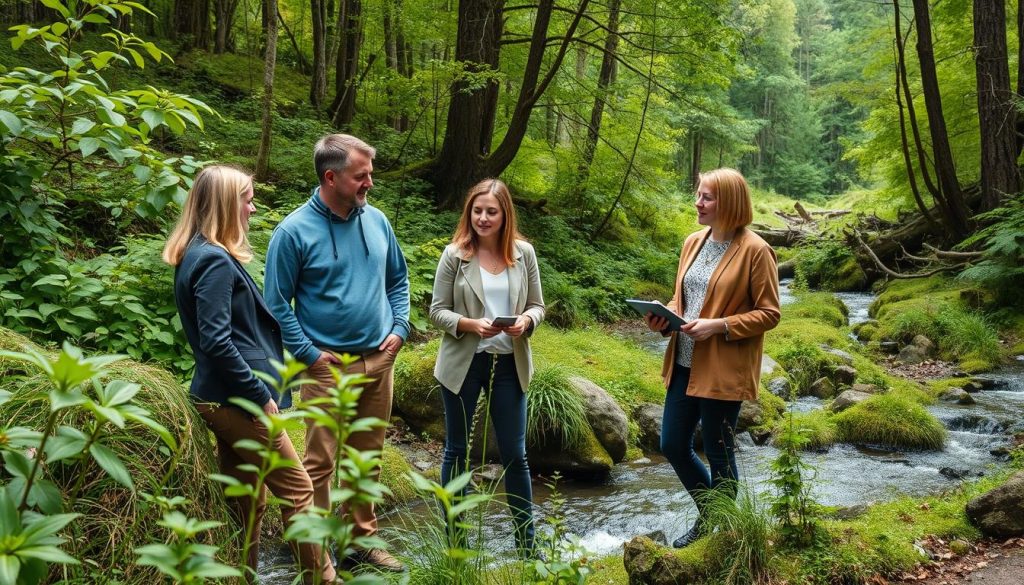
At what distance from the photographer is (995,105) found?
11016mm

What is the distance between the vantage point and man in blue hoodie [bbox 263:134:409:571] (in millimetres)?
3229

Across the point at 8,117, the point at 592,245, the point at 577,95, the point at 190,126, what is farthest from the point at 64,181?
the point at 592,245

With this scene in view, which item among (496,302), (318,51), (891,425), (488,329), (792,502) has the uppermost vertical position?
(318,51)

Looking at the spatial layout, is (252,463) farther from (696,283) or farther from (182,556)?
(696,283)

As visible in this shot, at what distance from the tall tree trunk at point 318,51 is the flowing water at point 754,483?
1134cm

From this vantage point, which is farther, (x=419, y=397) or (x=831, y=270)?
(x=831, y=270)

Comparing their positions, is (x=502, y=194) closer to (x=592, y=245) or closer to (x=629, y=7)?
(x=629, y=7)

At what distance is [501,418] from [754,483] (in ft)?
9.12

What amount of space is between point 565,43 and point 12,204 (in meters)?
7.60

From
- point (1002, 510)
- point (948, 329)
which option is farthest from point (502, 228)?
point (948, 329)

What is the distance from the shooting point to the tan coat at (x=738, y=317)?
342cm

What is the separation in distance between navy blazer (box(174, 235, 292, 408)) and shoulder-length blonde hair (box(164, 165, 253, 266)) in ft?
0.16

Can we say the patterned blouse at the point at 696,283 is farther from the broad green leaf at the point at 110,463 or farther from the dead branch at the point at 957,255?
the dead branch at the point at 957,255

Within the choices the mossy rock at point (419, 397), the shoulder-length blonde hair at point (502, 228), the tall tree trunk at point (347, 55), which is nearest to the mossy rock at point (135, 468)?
the shoulder-length blonde hair at point (502, 228)
